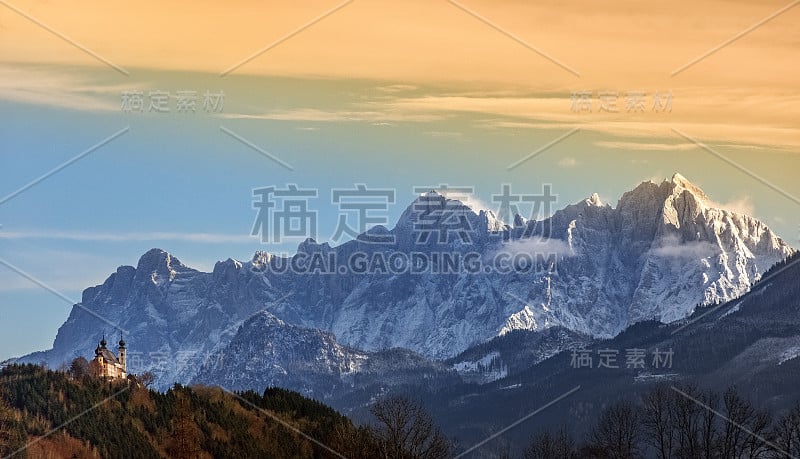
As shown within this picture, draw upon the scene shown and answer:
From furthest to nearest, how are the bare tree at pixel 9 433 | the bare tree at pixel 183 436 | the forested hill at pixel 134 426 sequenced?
the bare tree at pixel 183 436 < the forested hill at pixel 134 426 < the bare tree at pixel 9 433

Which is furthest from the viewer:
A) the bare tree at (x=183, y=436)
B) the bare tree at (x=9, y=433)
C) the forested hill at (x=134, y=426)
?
the bare tree at (x=183, y=436)

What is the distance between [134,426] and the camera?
177500mm

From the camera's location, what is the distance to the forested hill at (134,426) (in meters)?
166

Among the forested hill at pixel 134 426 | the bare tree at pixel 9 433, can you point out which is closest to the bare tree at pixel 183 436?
the forested hill at pixel 134 426

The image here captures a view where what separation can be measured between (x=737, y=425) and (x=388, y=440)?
3837cm

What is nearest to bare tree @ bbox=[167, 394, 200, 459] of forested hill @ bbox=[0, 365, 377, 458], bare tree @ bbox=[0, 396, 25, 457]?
forested hill @ bbox=[0, 365, 377, 458]

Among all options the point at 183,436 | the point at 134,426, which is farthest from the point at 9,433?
the point at 183,436

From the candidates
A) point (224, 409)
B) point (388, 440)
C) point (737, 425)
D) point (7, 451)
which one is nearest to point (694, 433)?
point (737, 425)

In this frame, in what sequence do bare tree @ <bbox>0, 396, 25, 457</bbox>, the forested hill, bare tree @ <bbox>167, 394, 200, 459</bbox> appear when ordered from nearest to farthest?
bare tree @ <bbox>0, 396, 25, 457</bbox>
the forested hill
bare tree @ <bbox>167, 394, 200, 459</bbox>

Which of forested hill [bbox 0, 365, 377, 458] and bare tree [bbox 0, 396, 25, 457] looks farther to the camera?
forested hill [bbox 0, 365, 377, 458]

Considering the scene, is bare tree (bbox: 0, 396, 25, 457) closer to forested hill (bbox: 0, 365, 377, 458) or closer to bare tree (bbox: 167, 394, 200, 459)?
forested hill (bbox: 0, 365, 377, 458)

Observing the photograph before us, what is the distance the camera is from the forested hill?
6531 inches

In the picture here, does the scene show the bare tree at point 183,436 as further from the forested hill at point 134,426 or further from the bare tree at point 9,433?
the bare tree at point 9,433

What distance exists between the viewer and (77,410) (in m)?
175
